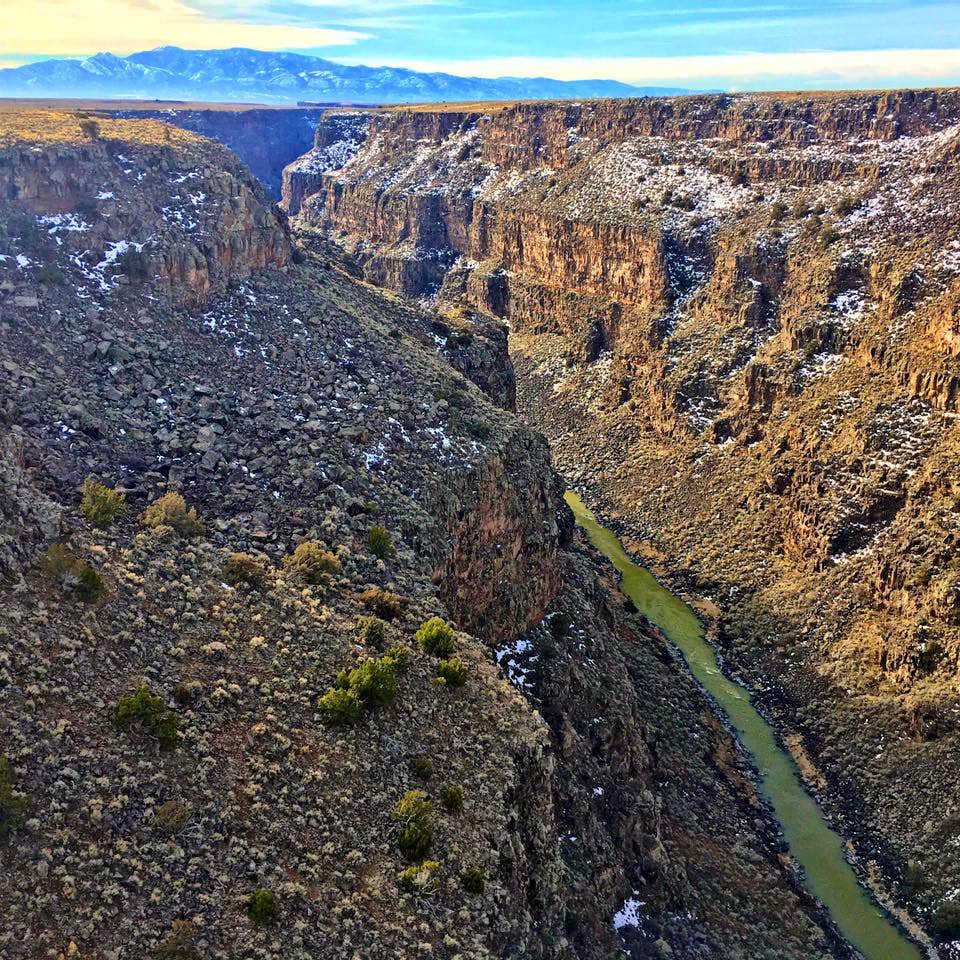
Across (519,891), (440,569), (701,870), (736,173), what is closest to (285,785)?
(519,891)

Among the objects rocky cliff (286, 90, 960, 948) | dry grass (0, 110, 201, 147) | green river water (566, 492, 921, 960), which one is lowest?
green river water (566, 492, 921, 960)

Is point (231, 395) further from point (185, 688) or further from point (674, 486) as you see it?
point (674, 486)

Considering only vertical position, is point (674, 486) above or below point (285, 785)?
below

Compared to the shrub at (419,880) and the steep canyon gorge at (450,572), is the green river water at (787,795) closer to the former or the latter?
the steep canyon gorge at (450,572)

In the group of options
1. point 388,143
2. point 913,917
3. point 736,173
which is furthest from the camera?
point 388,143

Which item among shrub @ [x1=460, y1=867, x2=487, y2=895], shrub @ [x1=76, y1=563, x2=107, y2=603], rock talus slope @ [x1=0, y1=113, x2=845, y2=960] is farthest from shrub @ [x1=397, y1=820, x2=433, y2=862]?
shrub @ [x1=76, y1=563, x2=107, y2=603]

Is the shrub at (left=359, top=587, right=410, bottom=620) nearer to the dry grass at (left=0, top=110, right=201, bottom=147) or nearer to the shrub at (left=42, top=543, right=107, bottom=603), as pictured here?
the shrub at (left=42, top=543, right=107, bottom=603)
